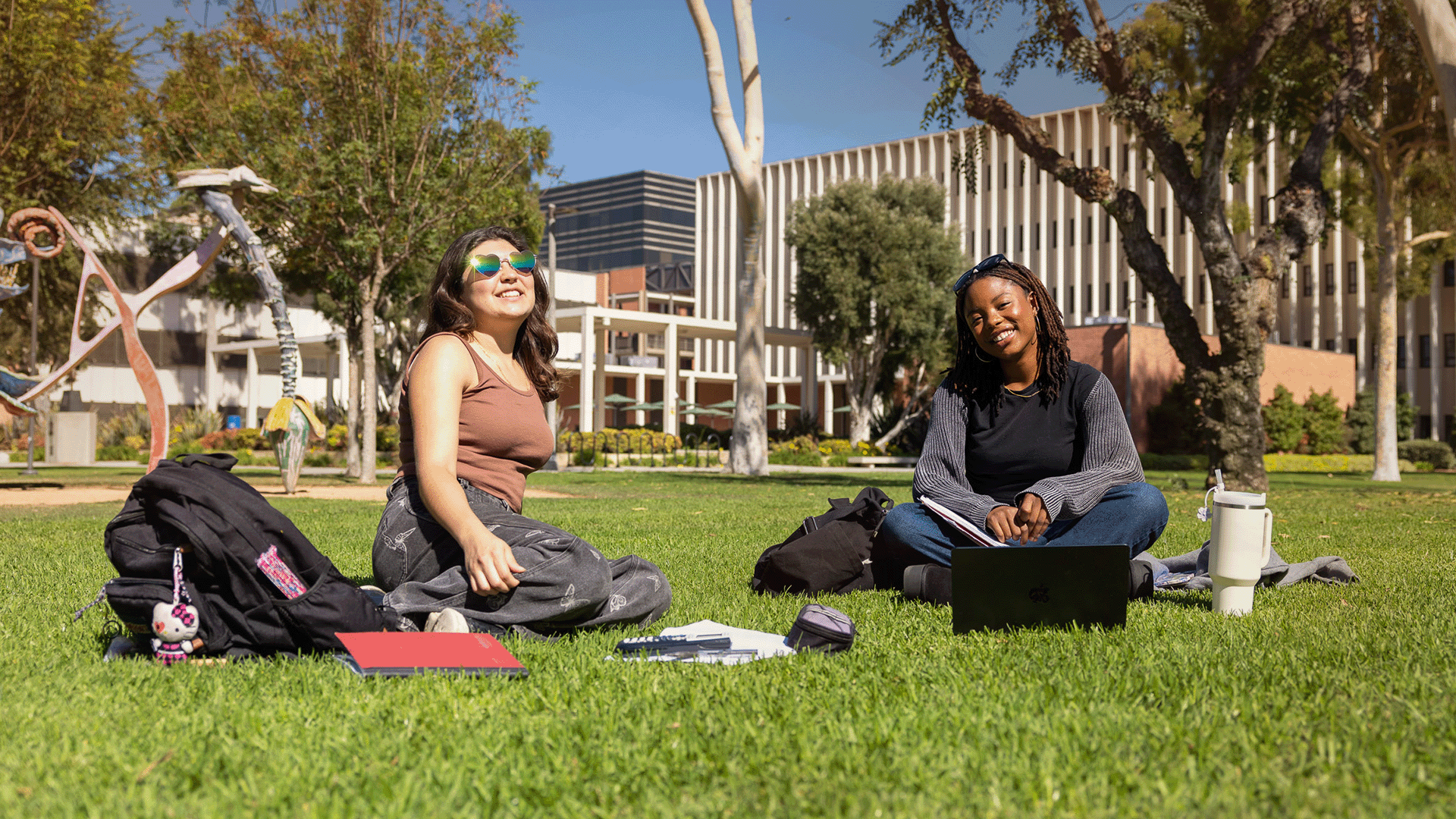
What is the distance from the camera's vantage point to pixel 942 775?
6.12 ft

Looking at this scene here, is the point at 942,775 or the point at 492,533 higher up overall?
the point at 492,533

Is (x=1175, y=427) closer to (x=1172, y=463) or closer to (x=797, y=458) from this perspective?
(x=1172, y=463)

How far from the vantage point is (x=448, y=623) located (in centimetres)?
299

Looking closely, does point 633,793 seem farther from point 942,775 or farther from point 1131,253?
point 1131,253

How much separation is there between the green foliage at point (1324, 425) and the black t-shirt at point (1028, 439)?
3071 centimetres

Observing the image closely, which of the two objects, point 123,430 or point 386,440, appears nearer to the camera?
point 386,440

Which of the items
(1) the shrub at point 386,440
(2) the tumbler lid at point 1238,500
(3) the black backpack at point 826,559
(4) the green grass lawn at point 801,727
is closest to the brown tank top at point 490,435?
(4) the green grass lawn at point 801,727

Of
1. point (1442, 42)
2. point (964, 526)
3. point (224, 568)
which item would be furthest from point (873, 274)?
point (224, 568)

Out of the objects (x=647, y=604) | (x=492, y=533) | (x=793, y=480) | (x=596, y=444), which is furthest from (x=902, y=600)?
(x=596, y=444)

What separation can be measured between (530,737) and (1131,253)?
13.1 meters

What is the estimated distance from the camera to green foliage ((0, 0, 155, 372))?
1434 centimetres

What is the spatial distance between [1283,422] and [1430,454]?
529cm

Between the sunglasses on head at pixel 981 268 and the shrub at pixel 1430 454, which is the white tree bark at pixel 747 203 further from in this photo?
the shrub at pixel 1430 454

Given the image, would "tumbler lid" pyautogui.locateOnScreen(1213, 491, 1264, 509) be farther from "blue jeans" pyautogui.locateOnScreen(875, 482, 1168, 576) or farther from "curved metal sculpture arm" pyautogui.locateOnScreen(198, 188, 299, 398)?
"curved metal sculpture arm" pyautogui.locateOnScreen(198, 188, 299, 398)
